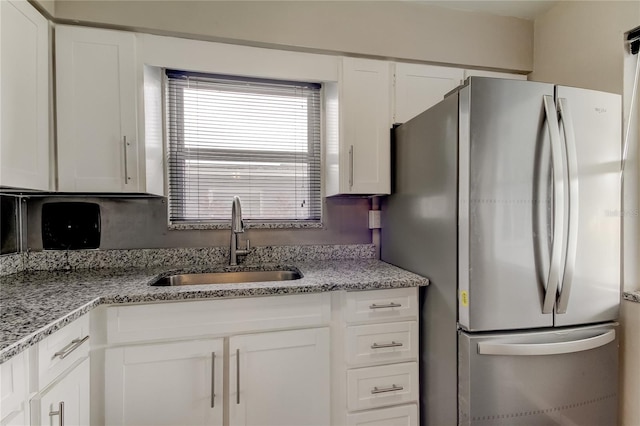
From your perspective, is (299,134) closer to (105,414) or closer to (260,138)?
(260,138)

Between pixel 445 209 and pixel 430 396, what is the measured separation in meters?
0.93

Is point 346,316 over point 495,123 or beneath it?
beneath

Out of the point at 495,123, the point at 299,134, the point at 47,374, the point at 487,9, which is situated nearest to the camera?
the point at 47,374

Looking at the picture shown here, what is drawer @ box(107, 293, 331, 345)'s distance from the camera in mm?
1250

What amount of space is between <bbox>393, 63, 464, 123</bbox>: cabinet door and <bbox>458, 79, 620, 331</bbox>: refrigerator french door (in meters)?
0.65

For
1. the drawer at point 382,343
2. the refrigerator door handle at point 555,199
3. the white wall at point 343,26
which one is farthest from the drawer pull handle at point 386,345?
the white wall at point 343,26

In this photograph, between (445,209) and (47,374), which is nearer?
(47,374)

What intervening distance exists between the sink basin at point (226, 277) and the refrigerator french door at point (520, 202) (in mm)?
934

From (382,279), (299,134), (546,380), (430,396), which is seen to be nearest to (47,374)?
(382,279)

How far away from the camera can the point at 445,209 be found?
53.0 inches

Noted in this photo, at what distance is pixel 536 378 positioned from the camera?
1.26m

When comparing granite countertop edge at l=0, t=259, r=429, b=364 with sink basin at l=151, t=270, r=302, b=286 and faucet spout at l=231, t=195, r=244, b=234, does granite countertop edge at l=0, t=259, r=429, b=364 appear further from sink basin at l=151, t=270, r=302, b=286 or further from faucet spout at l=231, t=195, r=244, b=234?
Result: faucet spout at l=231, t=195, r=244, b=234

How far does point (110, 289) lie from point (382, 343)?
1.25 meters

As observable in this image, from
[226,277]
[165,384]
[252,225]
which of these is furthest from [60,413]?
[252,225]
